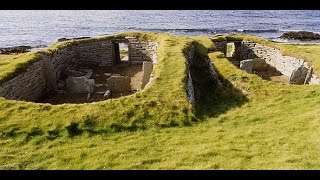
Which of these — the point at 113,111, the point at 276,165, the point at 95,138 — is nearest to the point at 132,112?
the point at 113,111

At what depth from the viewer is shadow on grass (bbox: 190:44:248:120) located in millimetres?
18109

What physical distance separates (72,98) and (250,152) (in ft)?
47.5

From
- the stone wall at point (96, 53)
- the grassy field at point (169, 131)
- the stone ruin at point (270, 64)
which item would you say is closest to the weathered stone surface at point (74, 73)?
the stone wall at point (96, 53)

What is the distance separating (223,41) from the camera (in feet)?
117

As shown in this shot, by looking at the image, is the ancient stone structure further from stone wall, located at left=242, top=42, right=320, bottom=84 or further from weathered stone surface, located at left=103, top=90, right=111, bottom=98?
stone wall, located at left=242, top=42, right=320, bottom=84

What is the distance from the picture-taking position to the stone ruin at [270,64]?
2565 cm

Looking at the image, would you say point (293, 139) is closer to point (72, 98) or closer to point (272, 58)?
point (72, 98)

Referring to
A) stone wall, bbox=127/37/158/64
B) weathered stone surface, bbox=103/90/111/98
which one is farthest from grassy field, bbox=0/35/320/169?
stone wall, bbox=127/37/158/64

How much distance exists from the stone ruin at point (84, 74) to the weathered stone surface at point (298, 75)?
10399mm

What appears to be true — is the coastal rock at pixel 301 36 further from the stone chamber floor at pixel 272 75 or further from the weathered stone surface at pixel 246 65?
the weathered stone surface at pixel 246 65

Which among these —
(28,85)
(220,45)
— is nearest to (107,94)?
(28,85)

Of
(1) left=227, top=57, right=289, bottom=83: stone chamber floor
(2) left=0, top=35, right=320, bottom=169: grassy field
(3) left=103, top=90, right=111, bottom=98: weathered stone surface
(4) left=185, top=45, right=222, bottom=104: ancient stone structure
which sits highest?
(4) left=185, top=45, right=222, bottom=104: ancient stone structure

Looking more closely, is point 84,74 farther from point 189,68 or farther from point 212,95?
point 212,95

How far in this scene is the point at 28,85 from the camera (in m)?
22.8
